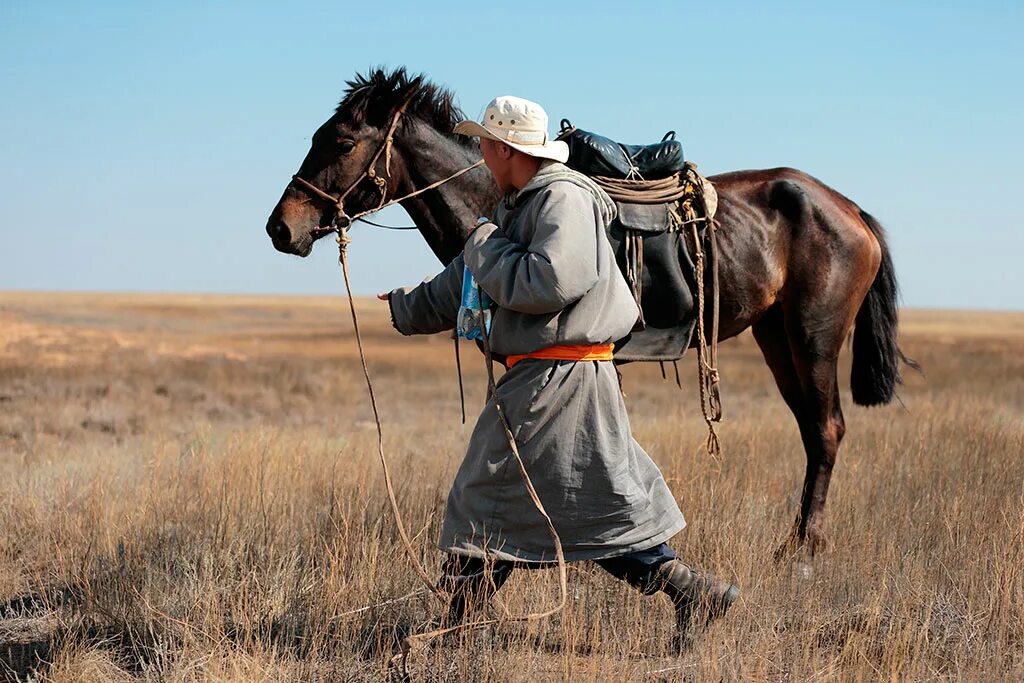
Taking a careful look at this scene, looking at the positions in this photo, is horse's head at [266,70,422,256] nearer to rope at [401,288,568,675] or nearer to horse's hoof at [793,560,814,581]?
rope at [401,288,568,675]

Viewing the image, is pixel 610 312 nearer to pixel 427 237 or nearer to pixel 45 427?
pixel 427 237

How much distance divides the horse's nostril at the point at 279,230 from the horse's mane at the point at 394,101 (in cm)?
61

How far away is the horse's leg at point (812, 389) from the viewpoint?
5.83 m

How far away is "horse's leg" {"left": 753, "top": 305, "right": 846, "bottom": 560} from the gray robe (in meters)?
2.56

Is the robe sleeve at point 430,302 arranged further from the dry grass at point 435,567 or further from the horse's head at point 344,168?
the horse's head at point 344,168

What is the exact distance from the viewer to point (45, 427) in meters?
11.1

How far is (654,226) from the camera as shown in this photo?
5.24m

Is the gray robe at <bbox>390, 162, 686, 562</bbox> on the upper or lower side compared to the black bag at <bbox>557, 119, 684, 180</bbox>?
lower

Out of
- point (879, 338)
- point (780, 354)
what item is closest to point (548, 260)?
point (780, 354)

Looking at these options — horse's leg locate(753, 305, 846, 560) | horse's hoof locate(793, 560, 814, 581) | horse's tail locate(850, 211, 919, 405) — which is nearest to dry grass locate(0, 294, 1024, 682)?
horse's hoof locate(793, 560, 814, 581)

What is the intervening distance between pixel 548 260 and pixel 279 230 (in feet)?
6.99

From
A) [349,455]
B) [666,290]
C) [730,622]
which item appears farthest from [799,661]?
[349,455]

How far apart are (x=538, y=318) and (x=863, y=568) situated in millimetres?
2222

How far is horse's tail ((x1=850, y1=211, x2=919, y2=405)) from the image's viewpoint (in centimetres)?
656
